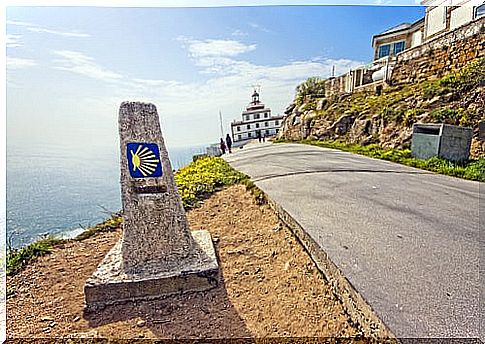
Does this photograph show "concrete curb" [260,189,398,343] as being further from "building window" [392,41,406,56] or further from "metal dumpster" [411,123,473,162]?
"building window" [392,41,406,56]

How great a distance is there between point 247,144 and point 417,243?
739 centimetres

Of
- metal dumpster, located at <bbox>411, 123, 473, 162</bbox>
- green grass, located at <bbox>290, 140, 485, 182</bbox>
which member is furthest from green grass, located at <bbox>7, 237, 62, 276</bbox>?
metal dumpster, located at <bbox>411, 123, 473, 162</bbox>

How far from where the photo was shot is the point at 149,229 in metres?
1.53

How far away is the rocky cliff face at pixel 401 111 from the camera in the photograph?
15.7ft

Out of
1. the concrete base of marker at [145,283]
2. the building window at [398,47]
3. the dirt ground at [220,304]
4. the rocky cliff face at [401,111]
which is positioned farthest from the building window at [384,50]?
the concrete base of marker at [145,283]

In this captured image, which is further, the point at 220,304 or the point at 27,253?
the point at 27,253

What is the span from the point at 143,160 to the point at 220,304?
2.41 ft

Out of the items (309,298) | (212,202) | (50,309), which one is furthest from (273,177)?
(50,309)

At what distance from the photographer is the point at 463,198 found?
2.51m

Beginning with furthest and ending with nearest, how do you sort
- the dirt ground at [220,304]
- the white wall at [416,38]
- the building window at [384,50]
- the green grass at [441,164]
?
1. the building window at [384,50]
2. the white wall at [416,38]
3. the green grass at [441,164]
4. the dirt ground at [220,304]

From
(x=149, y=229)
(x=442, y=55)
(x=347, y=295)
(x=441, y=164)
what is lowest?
(x=347, y=295)

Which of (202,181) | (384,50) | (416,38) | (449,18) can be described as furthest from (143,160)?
(384,50)

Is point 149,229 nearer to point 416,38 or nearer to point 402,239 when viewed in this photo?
point 402,239

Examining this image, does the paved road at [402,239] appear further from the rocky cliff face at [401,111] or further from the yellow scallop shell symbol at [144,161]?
the rocky cliff face at [401,111]
